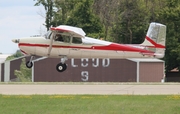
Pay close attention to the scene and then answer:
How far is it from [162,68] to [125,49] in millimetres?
20022

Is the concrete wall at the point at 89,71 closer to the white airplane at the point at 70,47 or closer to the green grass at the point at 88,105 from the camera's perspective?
the white airplane at the point at 70,47

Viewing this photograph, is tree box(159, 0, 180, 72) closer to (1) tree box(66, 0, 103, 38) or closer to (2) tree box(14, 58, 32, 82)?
(1) tree box(66, 0, 103, 38)

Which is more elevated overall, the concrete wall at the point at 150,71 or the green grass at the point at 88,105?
the green grass at the point at 88,105

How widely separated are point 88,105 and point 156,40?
1369 cm

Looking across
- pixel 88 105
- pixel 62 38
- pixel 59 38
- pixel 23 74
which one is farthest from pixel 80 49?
pixel 23 74

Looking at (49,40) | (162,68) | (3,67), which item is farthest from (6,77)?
(49,40)

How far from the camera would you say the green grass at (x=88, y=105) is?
16.1 m

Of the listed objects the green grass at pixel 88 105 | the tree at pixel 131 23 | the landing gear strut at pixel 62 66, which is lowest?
the green grass at pixel 88 105

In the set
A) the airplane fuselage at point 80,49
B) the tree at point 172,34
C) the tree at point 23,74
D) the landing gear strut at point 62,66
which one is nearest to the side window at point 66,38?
the airplane fuselage at point 80,49

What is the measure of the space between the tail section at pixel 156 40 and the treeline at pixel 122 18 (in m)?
21.8

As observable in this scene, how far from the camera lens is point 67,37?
27.8 m

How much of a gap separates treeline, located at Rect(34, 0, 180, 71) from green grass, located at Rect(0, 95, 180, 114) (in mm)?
33770

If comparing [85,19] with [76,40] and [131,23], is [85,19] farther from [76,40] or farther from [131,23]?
[76,40]

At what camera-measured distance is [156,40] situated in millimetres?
30141
